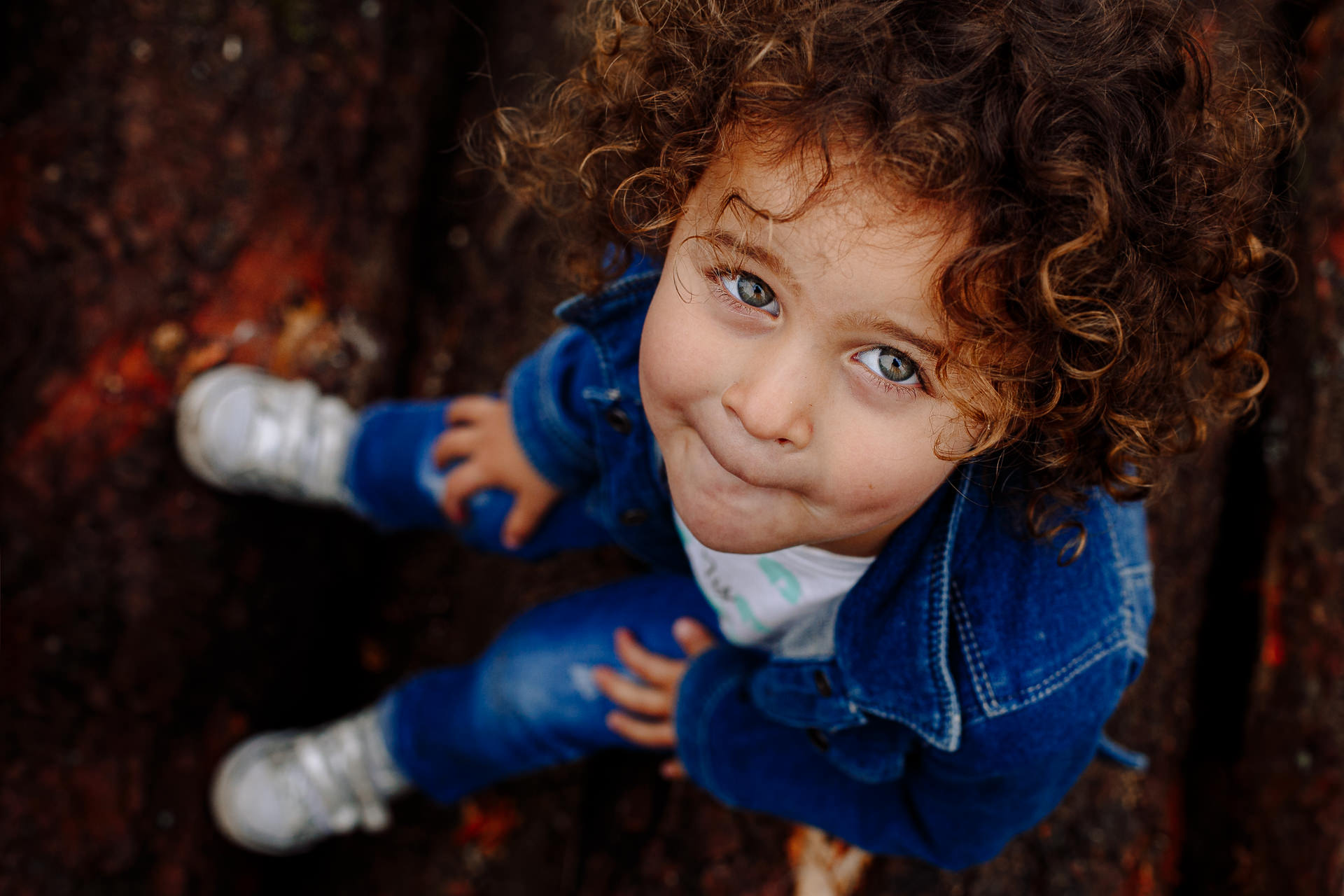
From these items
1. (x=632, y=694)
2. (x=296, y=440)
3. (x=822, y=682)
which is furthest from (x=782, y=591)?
(x=296, y=440)

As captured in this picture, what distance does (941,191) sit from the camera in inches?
31.1

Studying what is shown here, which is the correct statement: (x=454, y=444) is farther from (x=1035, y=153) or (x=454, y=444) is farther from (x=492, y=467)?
(x=1035, y=153)

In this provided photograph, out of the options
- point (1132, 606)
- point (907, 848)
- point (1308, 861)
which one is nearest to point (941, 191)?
point (1132, 606)

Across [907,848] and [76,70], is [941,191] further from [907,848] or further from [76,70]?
[76,70]

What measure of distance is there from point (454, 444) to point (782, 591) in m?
0.78

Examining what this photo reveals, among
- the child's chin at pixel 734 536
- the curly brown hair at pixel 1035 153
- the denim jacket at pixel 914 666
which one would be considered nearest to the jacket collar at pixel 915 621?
the denim jacket at pixel 914 666

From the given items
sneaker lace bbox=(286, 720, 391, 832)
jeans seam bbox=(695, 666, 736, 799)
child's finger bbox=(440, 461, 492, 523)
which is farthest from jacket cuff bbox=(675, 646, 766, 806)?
sneaker lace bbox=(286, 720, 391, 832)

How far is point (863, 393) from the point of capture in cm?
86

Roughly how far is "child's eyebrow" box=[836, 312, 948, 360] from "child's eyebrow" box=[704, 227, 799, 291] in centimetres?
6

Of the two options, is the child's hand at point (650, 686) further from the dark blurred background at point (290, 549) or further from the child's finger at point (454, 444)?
the child's finger at point (454, 444)

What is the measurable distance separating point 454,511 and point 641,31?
1043 millimetres

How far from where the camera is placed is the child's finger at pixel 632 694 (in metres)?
1.63

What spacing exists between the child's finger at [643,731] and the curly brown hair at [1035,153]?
0.83 m

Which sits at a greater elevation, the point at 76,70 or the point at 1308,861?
the point at 76,70
